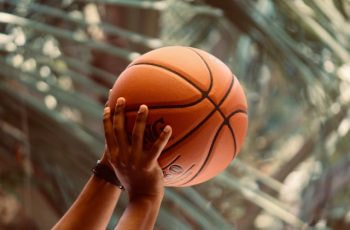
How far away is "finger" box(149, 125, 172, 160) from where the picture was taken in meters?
0.96

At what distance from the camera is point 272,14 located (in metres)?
2.17

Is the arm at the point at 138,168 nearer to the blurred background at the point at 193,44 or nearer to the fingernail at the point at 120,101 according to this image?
the fingernail at the point at 120,101

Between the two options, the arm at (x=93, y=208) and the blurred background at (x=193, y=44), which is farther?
the blurred background at (x=193, y=44)

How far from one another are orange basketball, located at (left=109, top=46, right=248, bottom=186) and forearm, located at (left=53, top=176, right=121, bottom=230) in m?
0.09

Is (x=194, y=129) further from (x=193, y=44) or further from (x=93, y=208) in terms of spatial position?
(x=193, y=44)

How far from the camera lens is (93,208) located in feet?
3.34

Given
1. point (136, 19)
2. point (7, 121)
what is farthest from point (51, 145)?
point (136, 19)

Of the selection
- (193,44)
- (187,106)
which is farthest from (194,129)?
(193,44)

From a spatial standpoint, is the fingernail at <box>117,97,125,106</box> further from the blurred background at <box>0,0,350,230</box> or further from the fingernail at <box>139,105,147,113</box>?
the blurred background at <box>0,0,350,230</box>

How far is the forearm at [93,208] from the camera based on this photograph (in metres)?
1.01

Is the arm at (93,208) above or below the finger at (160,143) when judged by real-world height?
below

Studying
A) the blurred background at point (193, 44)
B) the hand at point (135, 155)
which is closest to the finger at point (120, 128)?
the hand at point (135, 155)

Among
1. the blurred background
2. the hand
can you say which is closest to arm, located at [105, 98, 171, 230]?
the hand

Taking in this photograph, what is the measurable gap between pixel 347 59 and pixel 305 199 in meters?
0.53
